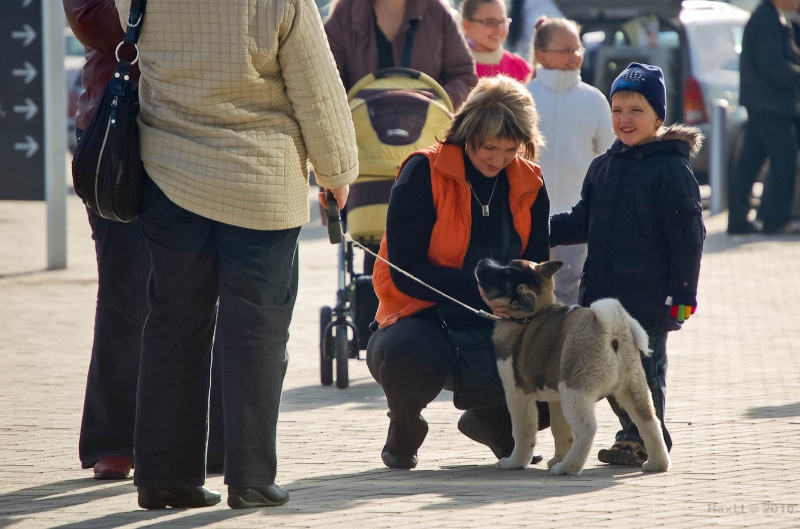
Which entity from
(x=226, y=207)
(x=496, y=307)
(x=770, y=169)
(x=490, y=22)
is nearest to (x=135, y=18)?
(x=226, y=207)

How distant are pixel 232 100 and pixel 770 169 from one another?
407 inches

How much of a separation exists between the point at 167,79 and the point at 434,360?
1.75 m

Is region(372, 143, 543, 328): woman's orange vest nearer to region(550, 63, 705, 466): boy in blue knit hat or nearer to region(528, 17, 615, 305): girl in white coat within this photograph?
region(550, 63, 705, 466): boy in blue knit hat

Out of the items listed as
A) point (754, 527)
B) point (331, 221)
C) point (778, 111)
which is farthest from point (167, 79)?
point (778, 111)

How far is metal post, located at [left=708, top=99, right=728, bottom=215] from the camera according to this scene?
48.4 ft

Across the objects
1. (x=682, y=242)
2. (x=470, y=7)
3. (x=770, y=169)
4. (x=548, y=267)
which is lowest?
(x=770, y=169)

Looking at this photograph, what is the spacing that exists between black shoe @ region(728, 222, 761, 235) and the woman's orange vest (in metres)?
8.88

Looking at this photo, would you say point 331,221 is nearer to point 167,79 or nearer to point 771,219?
point 167,79

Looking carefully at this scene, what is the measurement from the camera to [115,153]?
4.05 metres

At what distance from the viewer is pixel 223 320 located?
4184 mm

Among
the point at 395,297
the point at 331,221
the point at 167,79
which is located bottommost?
the point at 395,297

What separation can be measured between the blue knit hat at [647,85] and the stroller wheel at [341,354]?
91.1 inches

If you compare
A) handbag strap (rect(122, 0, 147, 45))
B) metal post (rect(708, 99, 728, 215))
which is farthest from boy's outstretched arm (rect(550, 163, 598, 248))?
metal post (rect(708, 99, 728, 215))

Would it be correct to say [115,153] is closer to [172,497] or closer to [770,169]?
[172,497]
